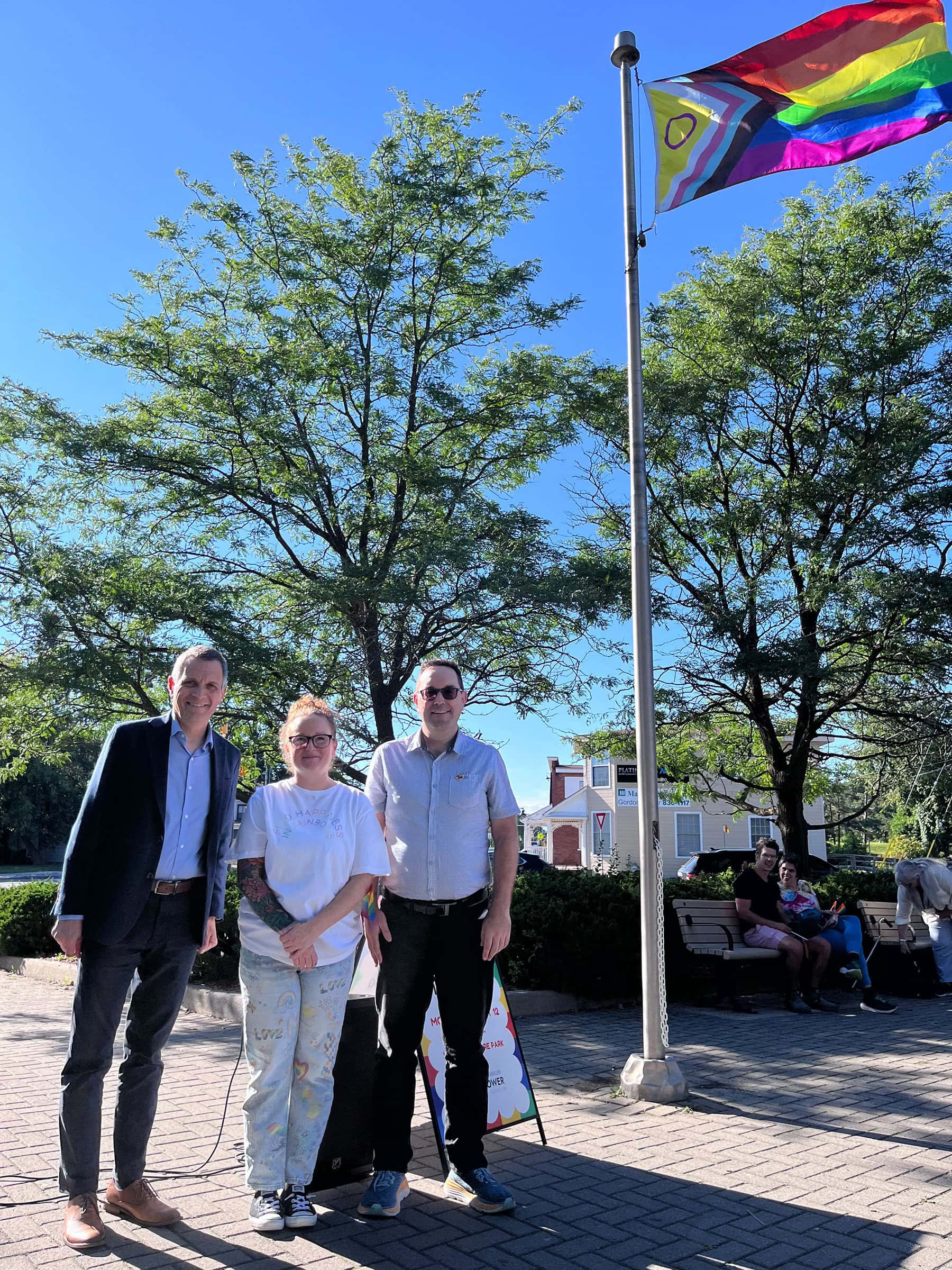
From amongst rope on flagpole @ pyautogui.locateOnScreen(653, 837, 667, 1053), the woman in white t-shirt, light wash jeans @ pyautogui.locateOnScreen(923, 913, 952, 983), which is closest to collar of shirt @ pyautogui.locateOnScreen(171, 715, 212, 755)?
the woman in white t-shirt

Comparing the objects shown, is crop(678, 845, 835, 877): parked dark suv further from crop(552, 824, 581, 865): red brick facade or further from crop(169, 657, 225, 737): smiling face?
crop(169, 657, 225, 737): smiling face

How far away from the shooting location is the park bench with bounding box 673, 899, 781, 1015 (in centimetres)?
931

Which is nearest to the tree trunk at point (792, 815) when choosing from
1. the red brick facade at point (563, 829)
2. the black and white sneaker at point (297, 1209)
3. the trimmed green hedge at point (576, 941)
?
the trimmed green hedge at point (576, 941)

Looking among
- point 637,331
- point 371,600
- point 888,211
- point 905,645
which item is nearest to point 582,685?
point 371,600

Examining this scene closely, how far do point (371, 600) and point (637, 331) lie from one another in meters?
3.80

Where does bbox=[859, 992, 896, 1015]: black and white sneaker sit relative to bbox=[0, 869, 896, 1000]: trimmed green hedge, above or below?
below

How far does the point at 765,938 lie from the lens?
9.48 metres

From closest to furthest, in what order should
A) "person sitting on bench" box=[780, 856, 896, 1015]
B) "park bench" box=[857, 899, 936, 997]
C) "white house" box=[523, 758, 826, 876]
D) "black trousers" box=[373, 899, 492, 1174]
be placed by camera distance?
"black trousers" box=[373, 899, 492, 1174], "person sitting on bench" box=[780, 856, 896, 1015], "park bench" box=[857, 899, 936, 997], "white house" box=[523, 758, 826, 876]

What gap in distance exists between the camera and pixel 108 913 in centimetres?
377

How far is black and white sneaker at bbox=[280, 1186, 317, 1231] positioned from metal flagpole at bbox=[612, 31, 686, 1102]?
8.48 feet

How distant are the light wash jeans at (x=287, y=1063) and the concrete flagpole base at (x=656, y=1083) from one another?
8.29ft

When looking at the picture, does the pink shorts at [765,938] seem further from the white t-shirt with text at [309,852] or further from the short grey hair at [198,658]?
the short grey hair at [198,658]

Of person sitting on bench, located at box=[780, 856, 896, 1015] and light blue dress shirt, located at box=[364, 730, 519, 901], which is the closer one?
light blue dress shirt, located at box=[364, 730, 519, 901]

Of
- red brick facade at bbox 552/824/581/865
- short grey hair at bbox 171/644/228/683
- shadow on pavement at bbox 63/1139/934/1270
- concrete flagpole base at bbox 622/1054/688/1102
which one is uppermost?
red brick facade at bbox 552/824/581/865
